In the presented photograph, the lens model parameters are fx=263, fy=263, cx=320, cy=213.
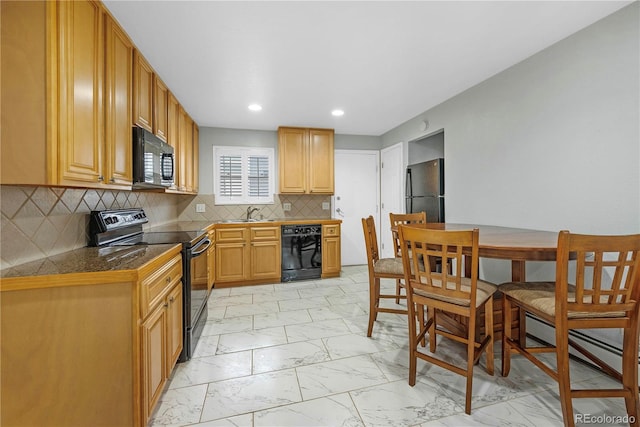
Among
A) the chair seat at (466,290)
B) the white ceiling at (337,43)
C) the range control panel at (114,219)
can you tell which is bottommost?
the chair seat at (466,290)

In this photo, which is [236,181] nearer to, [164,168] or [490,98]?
[164,168]

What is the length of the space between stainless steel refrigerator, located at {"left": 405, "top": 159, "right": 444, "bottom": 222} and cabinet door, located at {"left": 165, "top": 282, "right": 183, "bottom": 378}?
9.95 ft

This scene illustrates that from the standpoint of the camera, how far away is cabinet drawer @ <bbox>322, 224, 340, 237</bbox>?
402 centimetres

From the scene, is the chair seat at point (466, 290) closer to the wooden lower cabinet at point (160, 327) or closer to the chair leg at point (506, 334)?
the chair leg at point (506, 334)

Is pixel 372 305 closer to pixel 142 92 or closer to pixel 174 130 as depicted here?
pixel 142 92

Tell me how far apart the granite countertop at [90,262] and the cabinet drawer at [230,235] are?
6.23 ft

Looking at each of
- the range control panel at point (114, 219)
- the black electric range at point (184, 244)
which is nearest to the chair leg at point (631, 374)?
the black electric range at point (184, 244)

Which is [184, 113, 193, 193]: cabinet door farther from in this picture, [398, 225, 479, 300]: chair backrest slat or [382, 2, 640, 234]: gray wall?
[382, 2, 640, 234]: gray wall

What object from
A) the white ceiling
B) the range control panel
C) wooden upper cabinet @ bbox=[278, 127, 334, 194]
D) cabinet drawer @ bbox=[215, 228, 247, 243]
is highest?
the white ceiling

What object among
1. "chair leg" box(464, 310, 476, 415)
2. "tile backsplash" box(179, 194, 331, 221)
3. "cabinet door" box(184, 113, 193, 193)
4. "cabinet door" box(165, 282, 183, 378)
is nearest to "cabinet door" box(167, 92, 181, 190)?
"cabinet door" box(184, 113, 193, 193)

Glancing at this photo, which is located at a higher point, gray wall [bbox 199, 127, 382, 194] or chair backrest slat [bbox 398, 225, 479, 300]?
gray wall [bbox 199, 127, 382, 194]

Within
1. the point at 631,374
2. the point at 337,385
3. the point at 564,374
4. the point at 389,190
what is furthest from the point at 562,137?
the point at 389,190

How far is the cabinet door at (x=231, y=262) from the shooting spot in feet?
11.8

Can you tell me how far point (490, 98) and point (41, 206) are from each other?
3690 mm
